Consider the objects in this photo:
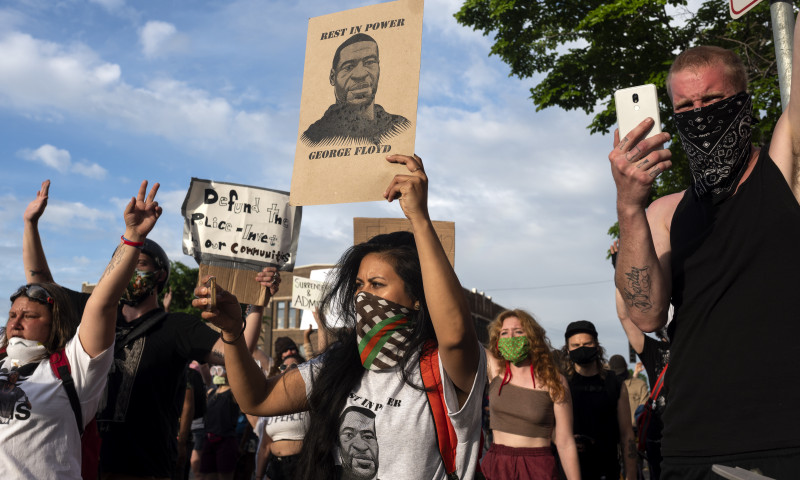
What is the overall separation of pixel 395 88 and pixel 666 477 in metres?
1.70

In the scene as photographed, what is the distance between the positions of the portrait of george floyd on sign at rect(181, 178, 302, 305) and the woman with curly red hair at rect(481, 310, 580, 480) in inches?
72.4

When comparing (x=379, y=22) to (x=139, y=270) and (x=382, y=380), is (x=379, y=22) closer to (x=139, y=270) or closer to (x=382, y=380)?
(x=382, y=380)

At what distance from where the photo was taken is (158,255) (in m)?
4.40

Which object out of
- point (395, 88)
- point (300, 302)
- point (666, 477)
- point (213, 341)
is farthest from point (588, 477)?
point (300, 302)

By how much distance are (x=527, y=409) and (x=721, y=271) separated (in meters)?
3.40

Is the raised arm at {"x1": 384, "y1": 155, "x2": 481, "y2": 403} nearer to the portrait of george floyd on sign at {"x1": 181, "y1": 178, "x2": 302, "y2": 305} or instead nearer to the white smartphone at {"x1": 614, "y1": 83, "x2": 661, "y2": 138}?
the white smartphone at {"x1": 614, "y1": 83, "x2": 661, "y2": 138}

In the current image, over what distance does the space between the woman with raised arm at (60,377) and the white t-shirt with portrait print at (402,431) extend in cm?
144

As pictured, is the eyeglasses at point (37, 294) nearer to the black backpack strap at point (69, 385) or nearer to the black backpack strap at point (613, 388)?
the black backpack strap at point (69, 385)

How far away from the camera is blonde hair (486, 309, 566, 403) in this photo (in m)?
5.63

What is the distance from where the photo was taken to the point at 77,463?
355 centimetres

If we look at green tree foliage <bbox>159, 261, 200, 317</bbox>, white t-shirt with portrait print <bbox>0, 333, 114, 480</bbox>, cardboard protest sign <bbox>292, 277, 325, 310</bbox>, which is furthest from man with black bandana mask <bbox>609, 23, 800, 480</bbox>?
green tree foliage <bbox>159, 261, 200, 317</bbox>

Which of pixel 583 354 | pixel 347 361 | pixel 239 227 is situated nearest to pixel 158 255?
pixel 239 227

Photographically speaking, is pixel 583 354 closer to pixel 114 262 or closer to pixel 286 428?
pixel 286 428

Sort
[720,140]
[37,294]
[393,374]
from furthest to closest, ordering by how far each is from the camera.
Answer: [37,294] → [393,374] → [720,140]
